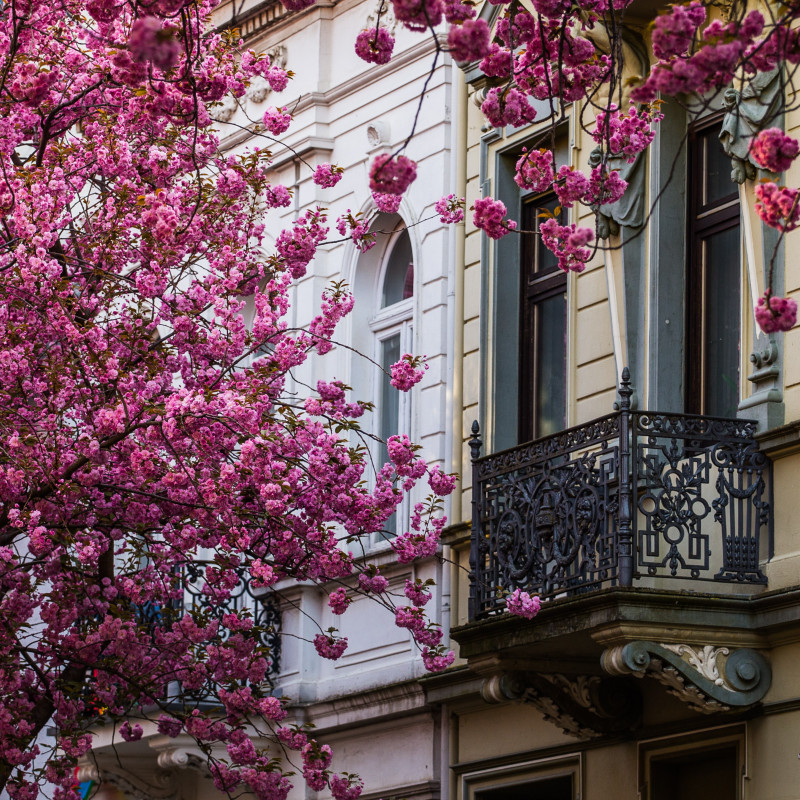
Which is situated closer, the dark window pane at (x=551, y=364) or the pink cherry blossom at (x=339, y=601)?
the pink cherry blossom at (x=339, y=601)

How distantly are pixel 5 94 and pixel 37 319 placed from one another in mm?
1742

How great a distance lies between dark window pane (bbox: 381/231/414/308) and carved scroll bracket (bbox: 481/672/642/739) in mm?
5839

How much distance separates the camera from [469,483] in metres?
16.4

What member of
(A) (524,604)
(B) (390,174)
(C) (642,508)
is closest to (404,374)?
(A) (524,604)

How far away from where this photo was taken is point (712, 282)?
14.2 meters

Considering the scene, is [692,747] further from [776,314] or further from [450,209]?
[776,314]

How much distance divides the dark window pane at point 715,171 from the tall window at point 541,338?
6.36 feet

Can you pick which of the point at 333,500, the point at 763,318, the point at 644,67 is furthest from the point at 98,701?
the point at 763,318

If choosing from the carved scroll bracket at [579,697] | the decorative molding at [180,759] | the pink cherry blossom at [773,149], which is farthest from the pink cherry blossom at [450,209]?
the pink cherry blossom at [773,149]

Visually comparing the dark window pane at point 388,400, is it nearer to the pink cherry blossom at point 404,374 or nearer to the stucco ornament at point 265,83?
the stucco ornament at point 265,83

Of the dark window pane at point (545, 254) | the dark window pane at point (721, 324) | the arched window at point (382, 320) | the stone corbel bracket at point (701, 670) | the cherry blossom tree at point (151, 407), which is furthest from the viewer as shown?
the arched window at point (382, 320)

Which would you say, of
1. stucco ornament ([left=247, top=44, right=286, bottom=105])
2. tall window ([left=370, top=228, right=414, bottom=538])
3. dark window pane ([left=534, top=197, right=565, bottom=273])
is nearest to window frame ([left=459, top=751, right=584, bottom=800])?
tall window ([left=370, top=228, right=414, bottom=538])

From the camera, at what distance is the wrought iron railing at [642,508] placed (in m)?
12.3

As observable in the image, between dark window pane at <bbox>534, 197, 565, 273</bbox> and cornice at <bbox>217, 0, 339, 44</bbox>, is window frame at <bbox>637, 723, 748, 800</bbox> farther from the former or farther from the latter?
cornice at <bbox>217, 0, 339, 44</bbox>
